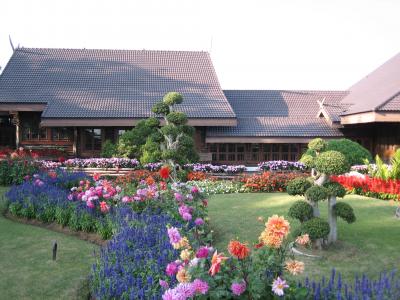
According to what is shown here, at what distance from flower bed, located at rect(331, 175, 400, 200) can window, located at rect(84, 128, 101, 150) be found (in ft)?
40.5

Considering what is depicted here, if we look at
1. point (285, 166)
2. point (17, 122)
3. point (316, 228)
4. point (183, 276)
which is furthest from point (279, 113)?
point (183, 276)

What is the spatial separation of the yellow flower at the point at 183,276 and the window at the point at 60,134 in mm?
19465

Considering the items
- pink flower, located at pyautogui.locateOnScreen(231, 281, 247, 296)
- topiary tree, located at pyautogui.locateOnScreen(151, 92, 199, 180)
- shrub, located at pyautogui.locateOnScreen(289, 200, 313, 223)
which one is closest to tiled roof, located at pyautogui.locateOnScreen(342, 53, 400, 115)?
topiary tree, located at pyautogui.locateOnScreen(151, 92, 199, 180)

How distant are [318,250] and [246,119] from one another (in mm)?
16047

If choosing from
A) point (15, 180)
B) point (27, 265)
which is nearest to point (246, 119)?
point (15, 180)

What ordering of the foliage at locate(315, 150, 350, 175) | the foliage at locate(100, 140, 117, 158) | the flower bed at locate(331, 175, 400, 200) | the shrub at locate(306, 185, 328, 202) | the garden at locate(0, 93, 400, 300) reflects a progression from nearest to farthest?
the garden at locate(0, 93, 400, 300) → the shrub at locate(306, 185, 328, 202) → the foliage at locate(315, 150, 350, 175) → the flower bed at locate(331, 175, 400, 200) → the foliage at locate(100, 140, 117, 158)

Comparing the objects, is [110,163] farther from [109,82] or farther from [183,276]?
[183,276]

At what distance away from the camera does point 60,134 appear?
21.6 m

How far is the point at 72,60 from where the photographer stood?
24.4m

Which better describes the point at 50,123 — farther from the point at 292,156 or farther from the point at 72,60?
the point at 292,156

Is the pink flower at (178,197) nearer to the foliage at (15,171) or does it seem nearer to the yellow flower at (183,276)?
the yellow flower at (183,276)

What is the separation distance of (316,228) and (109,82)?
18.7 metres

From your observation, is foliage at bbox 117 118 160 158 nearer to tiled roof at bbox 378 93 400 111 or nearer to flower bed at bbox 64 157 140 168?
flower bed at bbox 64 157 140 168

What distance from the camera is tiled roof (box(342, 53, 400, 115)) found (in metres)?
19.6
